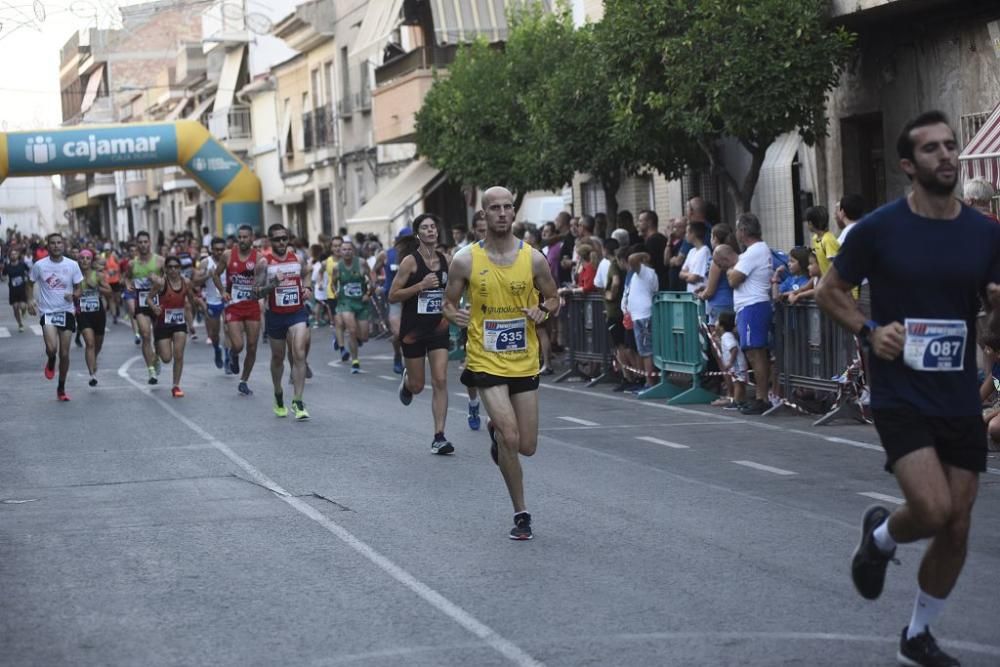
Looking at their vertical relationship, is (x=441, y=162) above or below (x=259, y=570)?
above

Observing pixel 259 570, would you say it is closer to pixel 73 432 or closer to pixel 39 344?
pixel 73 432

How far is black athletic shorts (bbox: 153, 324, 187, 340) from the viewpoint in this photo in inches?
830

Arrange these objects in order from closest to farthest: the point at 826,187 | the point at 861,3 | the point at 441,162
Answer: the point at 861,3 → the point at 826,187 → the point at 441,162

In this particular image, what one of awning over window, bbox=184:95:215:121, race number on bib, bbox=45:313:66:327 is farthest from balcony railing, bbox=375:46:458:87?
awning over window, bbox=184:95:215:121

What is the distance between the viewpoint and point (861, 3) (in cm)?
1997

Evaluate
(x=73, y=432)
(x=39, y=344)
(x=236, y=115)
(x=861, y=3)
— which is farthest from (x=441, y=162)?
(x=236, y=115)

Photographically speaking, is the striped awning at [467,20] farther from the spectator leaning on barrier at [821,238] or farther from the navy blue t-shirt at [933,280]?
the navy blue t-shirt at [933,280]

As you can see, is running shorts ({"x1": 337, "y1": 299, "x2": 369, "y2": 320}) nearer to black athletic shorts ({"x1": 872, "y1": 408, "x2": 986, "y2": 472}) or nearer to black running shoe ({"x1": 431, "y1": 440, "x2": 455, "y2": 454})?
Result: black running shoe ({"x1": 431, "y1": 440, "x2": 455, "y2": 454})

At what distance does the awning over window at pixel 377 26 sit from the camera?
35.2 metres

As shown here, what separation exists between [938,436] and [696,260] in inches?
458

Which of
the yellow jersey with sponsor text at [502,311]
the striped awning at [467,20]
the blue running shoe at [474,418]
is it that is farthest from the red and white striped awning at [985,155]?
the striped awning at [467,20]

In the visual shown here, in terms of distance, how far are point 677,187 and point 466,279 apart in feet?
65.7

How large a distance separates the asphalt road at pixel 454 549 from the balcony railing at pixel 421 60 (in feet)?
75.0

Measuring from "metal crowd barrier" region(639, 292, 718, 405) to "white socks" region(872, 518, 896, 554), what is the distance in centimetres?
1095
